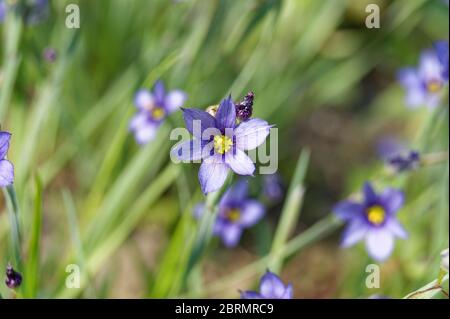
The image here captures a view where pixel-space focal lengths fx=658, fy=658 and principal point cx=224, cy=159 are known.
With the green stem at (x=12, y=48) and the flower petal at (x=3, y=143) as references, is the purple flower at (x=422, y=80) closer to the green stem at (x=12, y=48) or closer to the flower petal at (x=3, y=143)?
the green stem at (x=12, y=48)

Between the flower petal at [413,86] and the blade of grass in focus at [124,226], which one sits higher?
the flower petal at [413,86]

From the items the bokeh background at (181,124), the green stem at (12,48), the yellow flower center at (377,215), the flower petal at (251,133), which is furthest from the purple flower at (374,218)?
the green stem at (12,48)

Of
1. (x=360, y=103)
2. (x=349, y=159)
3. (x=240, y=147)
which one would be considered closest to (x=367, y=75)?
(x=360, y=103)

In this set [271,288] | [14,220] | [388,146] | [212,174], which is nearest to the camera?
[212,174]

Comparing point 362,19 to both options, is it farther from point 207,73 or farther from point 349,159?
point 207,73

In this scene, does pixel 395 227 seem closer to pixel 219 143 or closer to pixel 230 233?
pixel 230 233

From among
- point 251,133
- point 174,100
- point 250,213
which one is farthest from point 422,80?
point 251,133

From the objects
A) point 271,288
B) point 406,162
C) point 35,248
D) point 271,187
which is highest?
point 271,187

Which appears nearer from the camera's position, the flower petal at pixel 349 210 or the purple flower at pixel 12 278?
the purple flower at pixel 12 278

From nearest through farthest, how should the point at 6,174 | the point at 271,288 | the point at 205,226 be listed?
the point at 6,174 → the point at 271,288 → the point at 205,226
